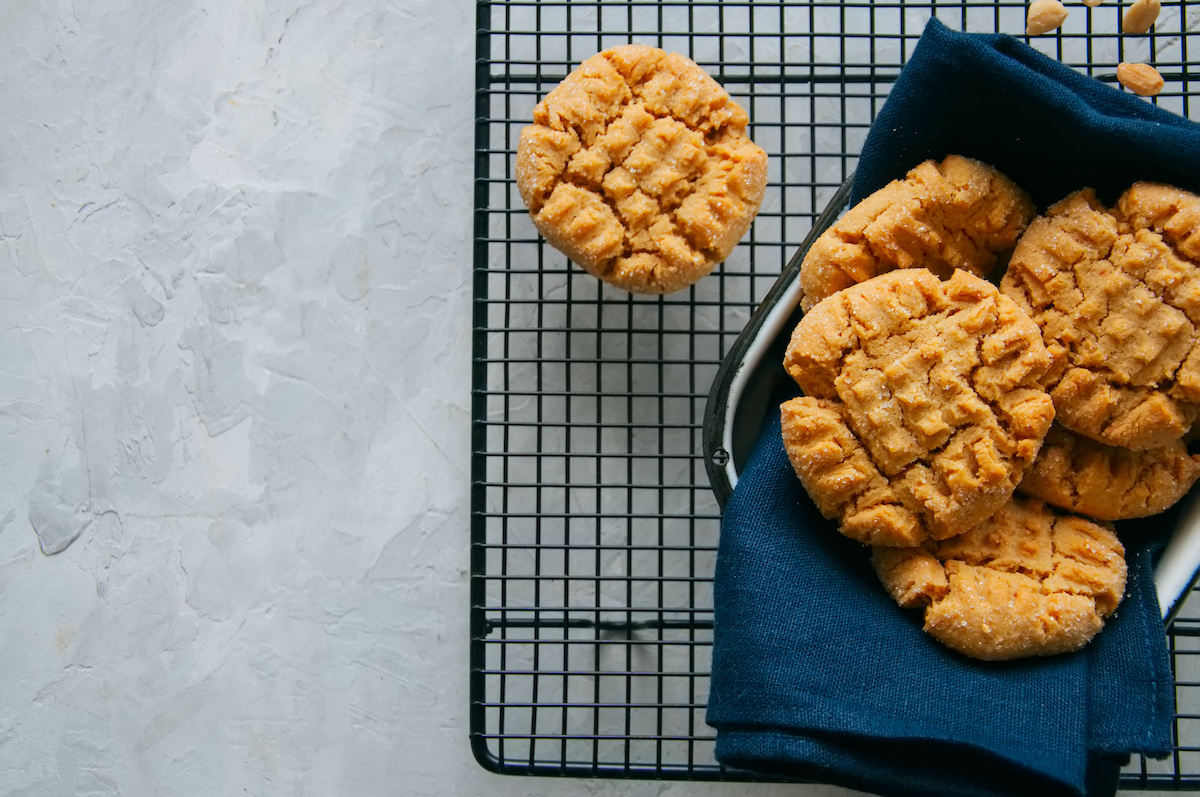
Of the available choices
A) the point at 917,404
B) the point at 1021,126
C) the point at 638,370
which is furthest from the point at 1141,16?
the point at 638,370

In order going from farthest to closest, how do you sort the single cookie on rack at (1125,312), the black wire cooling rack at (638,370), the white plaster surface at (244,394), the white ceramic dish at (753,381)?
the white plaster surface at (244,394), the black wire cooling rack at (638,370), the white ceramic dish at (753,381), the single cookie on rack at (1125,312)

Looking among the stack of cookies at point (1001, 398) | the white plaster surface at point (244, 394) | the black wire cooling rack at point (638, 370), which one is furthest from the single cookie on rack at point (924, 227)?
the white plaster surface at point (244, 394)

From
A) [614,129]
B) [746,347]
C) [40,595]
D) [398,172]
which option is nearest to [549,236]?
[614,129]

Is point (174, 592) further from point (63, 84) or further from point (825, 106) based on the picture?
point (825, 106)

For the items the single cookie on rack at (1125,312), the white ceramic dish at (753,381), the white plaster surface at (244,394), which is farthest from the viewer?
the white plaster surface at (244,394)

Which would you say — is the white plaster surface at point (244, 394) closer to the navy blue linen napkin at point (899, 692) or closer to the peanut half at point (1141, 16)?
the navy blue linen napkin at point (899, 692)

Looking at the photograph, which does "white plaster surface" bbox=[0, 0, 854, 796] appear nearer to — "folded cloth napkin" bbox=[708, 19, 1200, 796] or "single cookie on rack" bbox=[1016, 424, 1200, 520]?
"folded cloth napkin" bbox=[708, 19, 1200, 796]

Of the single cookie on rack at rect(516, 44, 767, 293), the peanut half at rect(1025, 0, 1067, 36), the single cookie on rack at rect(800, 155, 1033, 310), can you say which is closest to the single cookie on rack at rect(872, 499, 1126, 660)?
the single cookie on rack at rect(800, 155, 1033, 310)
